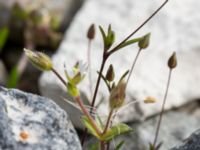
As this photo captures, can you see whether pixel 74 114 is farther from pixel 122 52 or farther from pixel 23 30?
pixel 23 30

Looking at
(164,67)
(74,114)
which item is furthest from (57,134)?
(164,67)

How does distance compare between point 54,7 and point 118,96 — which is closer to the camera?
point 118,96

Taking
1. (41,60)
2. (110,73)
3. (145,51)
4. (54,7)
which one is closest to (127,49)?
(145,51)

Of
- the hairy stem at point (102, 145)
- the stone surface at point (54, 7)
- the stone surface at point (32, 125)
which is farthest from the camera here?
the stone surface at point (54, 7)

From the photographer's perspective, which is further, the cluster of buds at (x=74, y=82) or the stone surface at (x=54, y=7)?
the stone surface at (x=54, y=7)

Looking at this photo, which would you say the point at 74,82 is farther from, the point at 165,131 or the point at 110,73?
the point at 165,131

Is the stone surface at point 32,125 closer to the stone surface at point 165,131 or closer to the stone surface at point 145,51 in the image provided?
the stone surface at point 165,131

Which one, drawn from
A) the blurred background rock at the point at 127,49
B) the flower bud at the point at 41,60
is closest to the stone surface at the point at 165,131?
the blurred background rock at the point at 127,49
